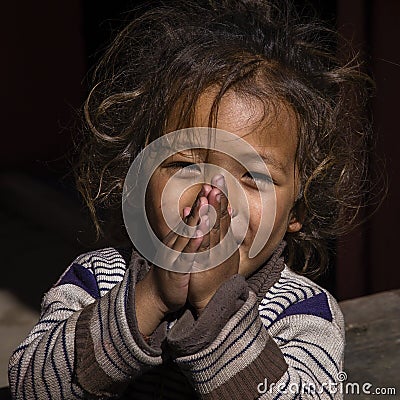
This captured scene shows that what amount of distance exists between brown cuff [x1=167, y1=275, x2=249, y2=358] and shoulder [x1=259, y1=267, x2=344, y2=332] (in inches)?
8.8

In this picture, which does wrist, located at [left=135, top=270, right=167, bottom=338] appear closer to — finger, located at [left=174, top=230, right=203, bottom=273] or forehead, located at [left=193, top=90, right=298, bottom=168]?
finger, located at [left=174, top=230, right=203, bottom=273]

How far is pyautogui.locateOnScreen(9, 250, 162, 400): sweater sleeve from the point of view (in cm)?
157

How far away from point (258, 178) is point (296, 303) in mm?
260

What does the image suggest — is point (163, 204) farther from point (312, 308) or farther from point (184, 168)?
point (312, 308)

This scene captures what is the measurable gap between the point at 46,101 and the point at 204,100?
3347 mm

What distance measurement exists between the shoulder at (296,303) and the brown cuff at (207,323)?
8.8 inches

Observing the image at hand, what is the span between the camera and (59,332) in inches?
65.4

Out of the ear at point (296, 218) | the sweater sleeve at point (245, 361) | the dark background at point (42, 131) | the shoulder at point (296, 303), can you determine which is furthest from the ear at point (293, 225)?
the dark background at point (42, 131)

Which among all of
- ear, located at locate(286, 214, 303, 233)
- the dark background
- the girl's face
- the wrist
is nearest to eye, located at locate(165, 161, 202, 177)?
the girl's face

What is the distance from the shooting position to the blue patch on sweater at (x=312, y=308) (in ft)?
5.81

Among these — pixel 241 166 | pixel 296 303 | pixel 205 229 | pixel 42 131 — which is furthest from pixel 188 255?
pixel 42 131

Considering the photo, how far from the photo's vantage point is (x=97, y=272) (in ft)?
6.15

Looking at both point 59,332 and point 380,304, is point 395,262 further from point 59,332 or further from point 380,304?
point 59,332

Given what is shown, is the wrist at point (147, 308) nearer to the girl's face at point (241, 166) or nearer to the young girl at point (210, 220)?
the young girl at point (210, 220)
